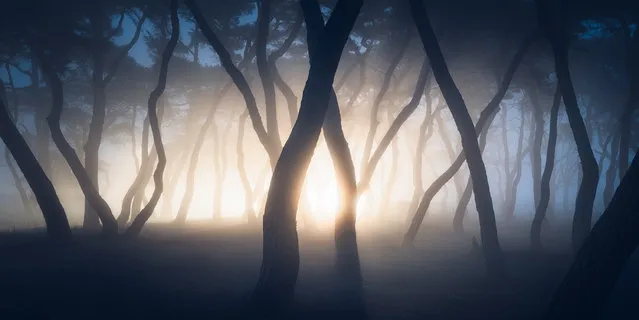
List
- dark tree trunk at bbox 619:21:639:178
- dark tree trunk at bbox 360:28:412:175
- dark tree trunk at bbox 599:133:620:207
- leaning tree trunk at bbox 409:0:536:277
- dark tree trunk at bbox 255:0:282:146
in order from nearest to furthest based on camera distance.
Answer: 1. leaning tree trunk at bbox 409:0:536:277
2. dark tree trunk at bbox 255:0:282:146
3. dark tree trunk at bbox 360:28:412:175
4. dark tree trunk at bbox 619:21:639:178
5. dark tree trunk at bbox 599:133:620:207

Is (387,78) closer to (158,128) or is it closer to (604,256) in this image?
(158,128)

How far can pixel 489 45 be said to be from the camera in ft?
53.5

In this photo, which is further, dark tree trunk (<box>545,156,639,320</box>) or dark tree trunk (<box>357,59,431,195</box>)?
dark tree trunk (<box>357,59,431,195</box>)

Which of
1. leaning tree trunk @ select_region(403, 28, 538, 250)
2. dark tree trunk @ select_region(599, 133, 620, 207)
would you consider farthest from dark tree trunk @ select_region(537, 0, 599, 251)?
dark tree trunk @ select_region(599, 133, 620, 207)

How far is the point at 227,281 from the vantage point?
7.89m

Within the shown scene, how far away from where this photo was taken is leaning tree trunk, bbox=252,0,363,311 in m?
5.48

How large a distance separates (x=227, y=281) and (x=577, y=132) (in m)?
9.68

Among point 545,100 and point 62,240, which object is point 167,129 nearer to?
point 62,240

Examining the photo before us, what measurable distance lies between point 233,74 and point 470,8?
929 cm

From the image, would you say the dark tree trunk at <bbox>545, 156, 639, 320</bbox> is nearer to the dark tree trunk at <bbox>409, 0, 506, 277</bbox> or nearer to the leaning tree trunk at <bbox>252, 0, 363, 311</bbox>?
the leaning tree trunk at <bbox>252, 0, 363, 311</bbox>


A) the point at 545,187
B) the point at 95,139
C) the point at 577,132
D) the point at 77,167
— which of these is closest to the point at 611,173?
the point at 545,187

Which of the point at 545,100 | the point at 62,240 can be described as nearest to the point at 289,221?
the point at 62,240

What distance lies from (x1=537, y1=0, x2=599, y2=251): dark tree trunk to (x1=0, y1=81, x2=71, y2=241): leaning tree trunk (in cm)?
1383

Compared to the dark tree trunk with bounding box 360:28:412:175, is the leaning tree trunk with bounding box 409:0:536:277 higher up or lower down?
lower down
